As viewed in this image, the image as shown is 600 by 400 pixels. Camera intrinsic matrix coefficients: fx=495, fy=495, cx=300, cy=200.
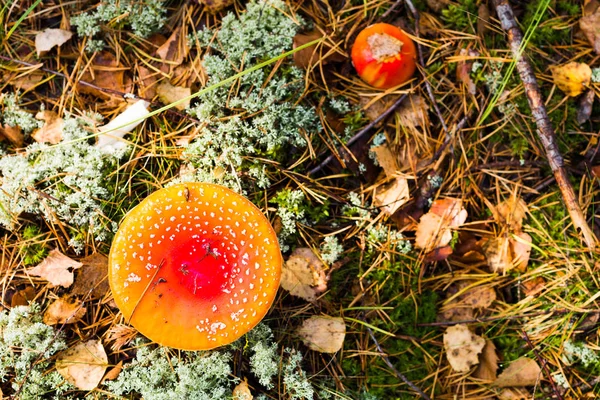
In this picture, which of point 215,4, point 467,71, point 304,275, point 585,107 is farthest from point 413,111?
point 215,4

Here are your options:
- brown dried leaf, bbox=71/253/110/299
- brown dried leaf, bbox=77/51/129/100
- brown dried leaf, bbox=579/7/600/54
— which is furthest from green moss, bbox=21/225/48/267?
brown dried leaf, bbox=579/7/600/54

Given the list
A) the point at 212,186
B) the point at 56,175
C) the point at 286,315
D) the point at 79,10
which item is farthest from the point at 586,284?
the point at 79,10

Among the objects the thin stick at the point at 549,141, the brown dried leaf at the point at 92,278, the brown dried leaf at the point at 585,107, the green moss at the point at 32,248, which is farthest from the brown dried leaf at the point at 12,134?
the brown dried leaf at the point at 585,107

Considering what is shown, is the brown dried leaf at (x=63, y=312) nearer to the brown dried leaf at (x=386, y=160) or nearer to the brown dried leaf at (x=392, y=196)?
the brown dried leaf at (x=392, y=196)

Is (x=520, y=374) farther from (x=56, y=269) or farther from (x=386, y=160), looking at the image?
(x=56, y=269)

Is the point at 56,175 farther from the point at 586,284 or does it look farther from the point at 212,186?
the point at 586,284
